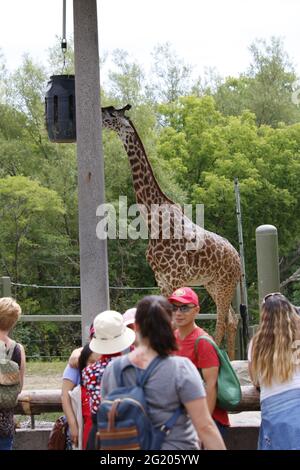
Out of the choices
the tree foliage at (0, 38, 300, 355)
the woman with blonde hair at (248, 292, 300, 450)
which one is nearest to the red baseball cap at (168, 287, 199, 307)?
the woman with blonde hair at (248, 292, 300, 450)

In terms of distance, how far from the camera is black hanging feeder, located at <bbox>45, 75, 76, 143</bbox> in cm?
623

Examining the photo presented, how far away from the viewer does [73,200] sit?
2219 cm

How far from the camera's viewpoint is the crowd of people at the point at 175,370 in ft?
11.0

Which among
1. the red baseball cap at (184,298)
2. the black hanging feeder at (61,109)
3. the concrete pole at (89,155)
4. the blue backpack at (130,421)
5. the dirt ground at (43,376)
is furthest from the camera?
the dirt ground at (43,376)

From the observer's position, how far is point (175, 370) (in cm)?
338

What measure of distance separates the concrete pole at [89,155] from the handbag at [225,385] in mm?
1589

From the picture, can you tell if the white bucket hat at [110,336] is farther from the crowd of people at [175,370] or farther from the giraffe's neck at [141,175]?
the giraffe's neck at [141,175]

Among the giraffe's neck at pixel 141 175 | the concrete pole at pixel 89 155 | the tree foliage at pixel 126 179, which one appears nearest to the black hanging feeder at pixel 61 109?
the concrete pole at pixel 89 155

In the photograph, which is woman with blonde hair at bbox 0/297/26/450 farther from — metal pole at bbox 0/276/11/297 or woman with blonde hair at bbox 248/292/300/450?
metal pole at bbox 0/276/11/297

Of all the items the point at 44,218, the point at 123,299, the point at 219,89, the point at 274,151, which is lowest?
the point at 123,299

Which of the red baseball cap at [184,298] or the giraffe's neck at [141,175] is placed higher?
the giraffe's neck at [141,175]

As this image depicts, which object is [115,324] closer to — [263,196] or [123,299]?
[123,299]

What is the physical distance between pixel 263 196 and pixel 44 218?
6864mm
